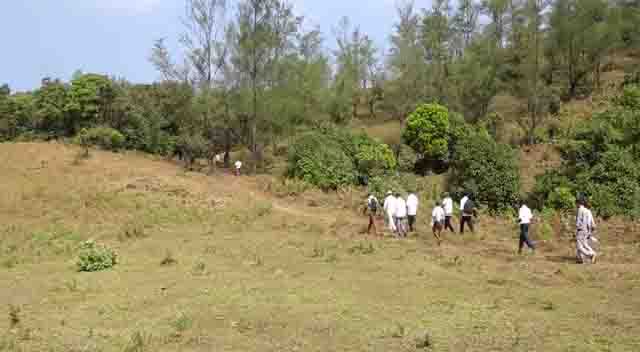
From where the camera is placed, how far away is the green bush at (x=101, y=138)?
3103 centimetres

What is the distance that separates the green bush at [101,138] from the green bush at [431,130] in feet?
48.4

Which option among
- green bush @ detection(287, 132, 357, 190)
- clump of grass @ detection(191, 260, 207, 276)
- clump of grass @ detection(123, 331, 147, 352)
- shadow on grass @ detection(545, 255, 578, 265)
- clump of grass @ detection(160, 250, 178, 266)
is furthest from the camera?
green bush @ detection(287, 132, 357, 190)

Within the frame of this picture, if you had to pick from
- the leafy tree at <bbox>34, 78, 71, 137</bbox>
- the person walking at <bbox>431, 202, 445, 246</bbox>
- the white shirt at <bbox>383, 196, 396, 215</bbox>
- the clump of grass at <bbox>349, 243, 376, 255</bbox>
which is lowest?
the clump of grass at <bbox>349, 243, 376, 255</bbox>

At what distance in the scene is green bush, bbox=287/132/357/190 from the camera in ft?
86.8

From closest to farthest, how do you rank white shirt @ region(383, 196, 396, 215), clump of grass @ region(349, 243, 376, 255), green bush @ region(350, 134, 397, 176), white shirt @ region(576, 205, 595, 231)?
white shirt @ region(576, 205, 595, 231), clump of grass @ region(349, 243, 376, 255), white shirt @ region(383, 196, 396, 215), green bush @ region(350, 134, 397, 176)

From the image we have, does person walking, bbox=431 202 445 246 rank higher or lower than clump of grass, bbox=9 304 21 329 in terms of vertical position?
higher

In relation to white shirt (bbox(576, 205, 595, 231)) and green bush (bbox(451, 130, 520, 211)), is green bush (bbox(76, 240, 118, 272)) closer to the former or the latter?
white shirt (bbox(576, 205, 595, 231))

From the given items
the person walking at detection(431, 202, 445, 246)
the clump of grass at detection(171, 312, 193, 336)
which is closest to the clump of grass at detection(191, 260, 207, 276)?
the clump of grass at detection(171, 312, 193, 336)

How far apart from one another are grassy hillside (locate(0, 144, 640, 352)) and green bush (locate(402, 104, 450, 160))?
6702 millimetres

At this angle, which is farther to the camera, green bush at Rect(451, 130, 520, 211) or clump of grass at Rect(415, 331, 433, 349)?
green bush at Rect(451, 130, 520, 211)

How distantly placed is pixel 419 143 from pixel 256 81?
860 cm

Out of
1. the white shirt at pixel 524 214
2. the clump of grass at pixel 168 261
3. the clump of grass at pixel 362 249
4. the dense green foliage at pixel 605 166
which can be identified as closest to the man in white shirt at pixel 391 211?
the clump of grass at pixel 362 249

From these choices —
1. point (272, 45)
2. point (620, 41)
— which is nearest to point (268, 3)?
point (272, 45)

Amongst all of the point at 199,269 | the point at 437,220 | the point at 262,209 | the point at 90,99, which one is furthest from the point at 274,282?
the point at 90,99
